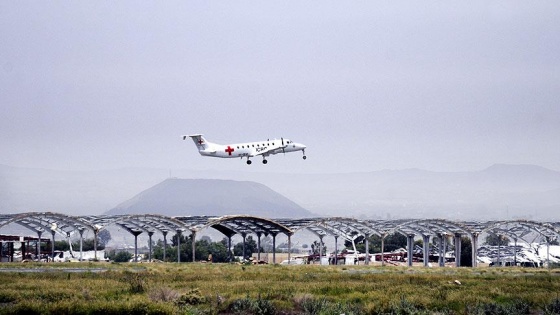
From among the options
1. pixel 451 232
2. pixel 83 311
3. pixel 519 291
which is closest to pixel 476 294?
pixel 519 291

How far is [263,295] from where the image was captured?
44844 mm

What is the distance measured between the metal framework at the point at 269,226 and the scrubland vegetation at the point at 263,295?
3575 centimetres

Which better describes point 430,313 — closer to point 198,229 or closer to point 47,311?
point 47,311

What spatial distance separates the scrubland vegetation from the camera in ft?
132

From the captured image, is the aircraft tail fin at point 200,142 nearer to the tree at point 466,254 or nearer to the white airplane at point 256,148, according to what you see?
the white airplane at point 256,148

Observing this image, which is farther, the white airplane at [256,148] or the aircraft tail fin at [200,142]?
the aircraft tail fin at [200,142]

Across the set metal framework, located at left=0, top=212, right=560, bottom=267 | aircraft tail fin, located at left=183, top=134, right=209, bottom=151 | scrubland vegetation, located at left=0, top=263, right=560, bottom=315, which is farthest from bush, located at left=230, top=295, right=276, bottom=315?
aircraft tail fin, located at left=183, top=134, right=209, bottom=151

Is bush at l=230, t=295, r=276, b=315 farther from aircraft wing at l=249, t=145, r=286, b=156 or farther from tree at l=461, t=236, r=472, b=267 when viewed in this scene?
tree at l=461, t=236, r=472, b=267

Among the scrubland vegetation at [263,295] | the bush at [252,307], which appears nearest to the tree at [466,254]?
the scrubland vegetation at [263,295]

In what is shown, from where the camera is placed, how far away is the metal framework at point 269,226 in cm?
9244

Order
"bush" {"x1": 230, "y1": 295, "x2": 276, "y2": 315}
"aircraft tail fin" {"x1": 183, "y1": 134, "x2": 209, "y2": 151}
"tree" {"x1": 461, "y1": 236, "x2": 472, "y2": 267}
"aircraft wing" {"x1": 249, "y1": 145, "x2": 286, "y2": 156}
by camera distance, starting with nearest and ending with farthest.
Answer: "bush" {"x1": 230, "y1": 295, "x2": 276, "y2": 315} → "aircraft wing" {"x1": 249, "y1": 145, "x2": 286, "y2": 156} → "aircraft tail fin" {"x1": 183, "y1": 134, "x2": 209, "y2": 151} → "tree" {"x1": 461, "y1": 236, "x2": 472, "y2": 267}

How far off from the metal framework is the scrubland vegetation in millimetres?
35754

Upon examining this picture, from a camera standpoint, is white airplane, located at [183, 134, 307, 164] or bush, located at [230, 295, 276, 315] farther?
white airplane, located at [183, 134, 307, 164]

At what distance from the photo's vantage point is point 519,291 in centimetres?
4978
